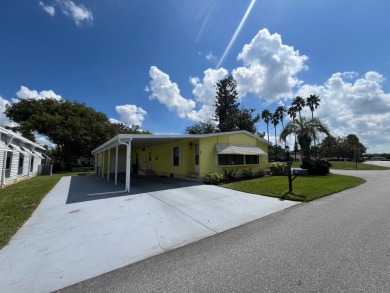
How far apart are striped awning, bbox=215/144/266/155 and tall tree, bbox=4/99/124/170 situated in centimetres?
2203

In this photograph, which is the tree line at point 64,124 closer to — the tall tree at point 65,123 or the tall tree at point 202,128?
the tall tree at point 65,123

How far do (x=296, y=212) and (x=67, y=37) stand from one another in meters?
14.6

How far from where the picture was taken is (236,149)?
43.7 feet

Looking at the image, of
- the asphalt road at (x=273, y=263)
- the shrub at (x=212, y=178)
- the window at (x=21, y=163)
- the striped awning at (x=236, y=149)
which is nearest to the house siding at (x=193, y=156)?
the striped awning at (x=236, y=149)

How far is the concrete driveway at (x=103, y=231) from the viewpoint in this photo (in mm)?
2818

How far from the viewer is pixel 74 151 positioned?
1134 inches

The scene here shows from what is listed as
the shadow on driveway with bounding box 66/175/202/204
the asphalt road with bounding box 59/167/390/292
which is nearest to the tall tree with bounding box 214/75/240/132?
the shadow on driveway with bounding box 66/175/202/204

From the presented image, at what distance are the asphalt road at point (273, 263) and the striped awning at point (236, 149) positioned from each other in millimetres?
8117

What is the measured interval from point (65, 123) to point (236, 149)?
2478 centimetres

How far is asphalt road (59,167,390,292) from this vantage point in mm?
2408

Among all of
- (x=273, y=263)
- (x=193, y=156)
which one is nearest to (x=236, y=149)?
(x=193, y=156)

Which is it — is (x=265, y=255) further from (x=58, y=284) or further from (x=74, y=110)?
(x=74, y=110)

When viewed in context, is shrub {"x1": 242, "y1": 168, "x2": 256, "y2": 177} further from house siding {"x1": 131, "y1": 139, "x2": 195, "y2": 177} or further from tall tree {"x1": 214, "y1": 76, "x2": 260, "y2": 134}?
tall tree {"x1": 214, "y1": 76, "x2": 260, "y2": 134}

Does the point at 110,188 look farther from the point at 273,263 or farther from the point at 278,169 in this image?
the point at 278,169
